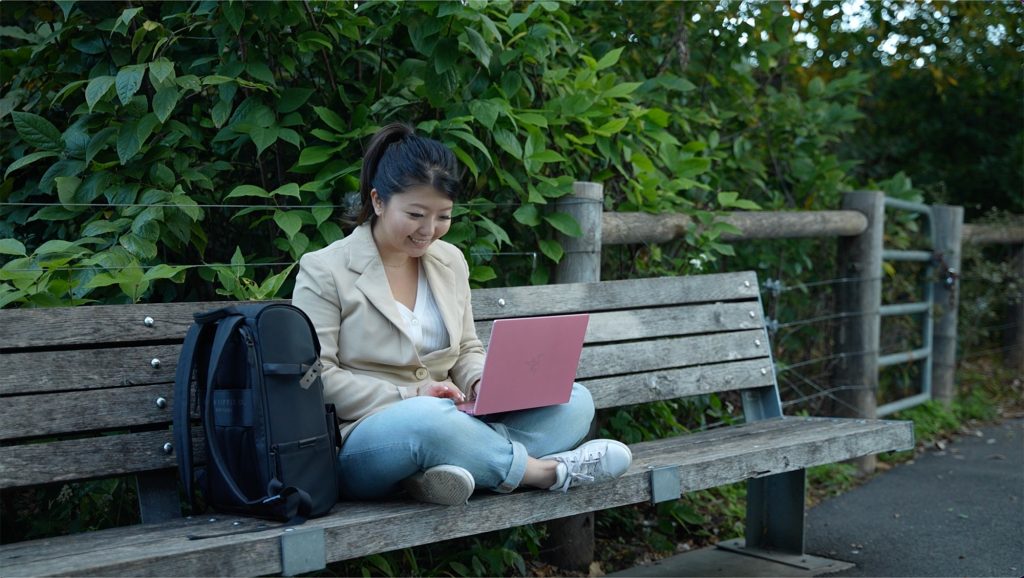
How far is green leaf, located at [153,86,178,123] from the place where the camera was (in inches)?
125

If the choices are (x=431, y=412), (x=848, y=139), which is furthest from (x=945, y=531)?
(x=848, y=139)

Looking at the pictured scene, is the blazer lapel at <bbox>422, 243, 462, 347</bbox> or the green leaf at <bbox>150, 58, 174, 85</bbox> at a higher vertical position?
the green leaf at <bbox>150, 58, 174, 85</bbox>

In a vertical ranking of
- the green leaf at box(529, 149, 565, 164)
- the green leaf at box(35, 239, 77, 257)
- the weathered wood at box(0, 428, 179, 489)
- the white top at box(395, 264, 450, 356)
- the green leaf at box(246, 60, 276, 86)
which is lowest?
the weathered wood at box(0, 428, 179, 489)

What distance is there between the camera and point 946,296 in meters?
6.93

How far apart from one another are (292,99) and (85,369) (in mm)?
1216

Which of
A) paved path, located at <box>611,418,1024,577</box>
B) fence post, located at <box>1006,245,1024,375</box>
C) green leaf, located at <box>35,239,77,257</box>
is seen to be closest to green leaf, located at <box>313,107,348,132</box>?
green leaf, located at <box>35,239,77,257</box>

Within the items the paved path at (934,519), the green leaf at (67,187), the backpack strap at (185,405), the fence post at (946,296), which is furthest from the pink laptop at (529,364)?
the fence post at (946,296)

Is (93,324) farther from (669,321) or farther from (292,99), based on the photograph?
(669,321)

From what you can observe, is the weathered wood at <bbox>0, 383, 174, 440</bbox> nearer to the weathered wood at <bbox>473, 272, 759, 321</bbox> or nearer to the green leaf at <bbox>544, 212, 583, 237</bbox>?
the weathered wood at <bbox>473, 272, 759, 321</bbox>

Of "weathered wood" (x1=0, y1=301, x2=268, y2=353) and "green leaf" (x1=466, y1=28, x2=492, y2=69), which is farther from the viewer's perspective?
"green leaf" (x1=466, y1=28, x2=492, y2=69)

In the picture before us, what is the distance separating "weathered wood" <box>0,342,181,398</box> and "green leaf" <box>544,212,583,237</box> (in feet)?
4.86

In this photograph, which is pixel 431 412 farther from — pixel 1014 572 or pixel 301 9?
pixel 1014 572

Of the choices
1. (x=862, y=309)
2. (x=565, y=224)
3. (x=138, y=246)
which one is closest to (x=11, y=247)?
(x=138, y=246)

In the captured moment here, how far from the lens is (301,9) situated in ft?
11.4
